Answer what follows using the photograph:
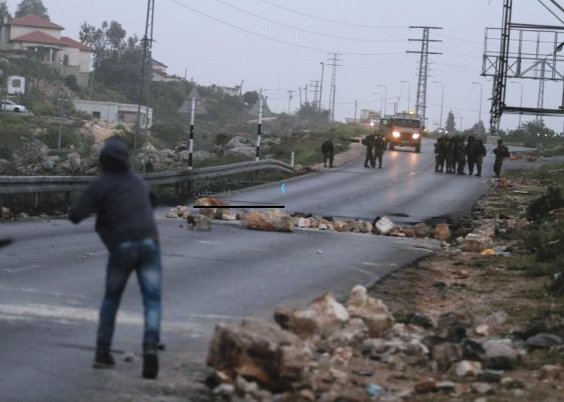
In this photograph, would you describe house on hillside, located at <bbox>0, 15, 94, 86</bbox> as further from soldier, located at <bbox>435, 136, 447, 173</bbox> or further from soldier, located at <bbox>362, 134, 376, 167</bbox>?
soldier, located at <bbox>435, 136, 447, 173</bbox>

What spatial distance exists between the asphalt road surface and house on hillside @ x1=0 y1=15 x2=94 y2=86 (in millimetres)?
79168

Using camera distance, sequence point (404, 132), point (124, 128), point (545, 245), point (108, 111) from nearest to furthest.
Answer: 1. point (545, 245)
2. point (124, 128)
3. point (404, 132)
4. point (108, 111)

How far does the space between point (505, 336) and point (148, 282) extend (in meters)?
4.23

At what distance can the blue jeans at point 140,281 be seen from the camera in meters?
8.36

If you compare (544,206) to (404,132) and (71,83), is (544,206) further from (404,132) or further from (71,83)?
(71,83)

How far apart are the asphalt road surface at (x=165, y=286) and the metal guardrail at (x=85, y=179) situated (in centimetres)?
108

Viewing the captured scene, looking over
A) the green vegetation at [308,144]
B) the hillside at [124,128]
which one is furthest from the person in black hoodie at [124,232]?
the green vegetation at [308,144]

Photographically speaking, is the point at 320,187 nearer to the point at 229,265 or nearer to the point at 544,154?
the point at 229,265

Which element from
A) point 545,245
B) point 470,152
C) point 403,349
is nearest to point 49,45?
point 470,152

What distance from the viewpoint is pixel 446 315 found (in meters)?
12.1

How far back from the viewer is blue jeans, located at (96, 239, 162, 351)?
27.4ft

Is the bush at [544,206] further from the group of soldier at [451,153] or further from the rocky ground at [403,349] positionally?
the group of soldier at [451,153]

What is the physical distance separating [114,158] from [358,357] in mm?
2890

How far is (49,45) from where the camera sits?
107 meters
